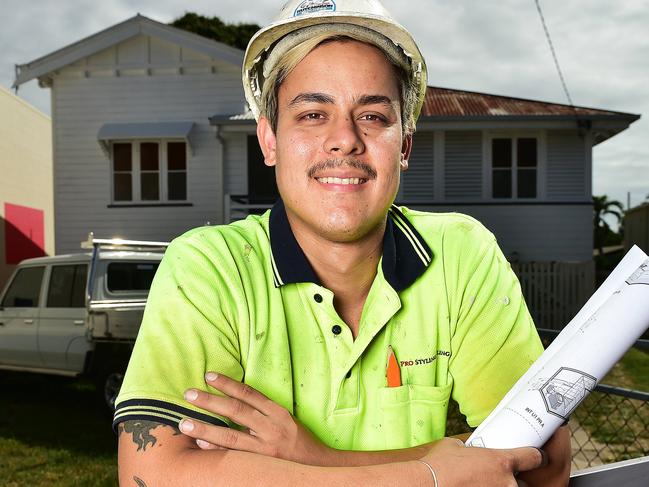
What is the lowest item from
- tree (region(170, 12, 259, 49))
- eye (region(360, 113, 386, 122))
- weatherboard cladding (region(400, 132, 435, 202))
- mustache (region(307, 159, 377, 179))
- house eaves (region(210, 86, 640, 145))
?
mustache (region(307, 159, 377, 179))

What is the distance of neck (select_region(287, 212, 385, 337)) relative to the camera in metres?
1.87

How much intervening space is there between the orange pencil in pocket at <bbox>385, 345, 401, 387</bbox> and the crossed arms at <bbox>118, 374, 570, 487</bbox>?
0.23 m

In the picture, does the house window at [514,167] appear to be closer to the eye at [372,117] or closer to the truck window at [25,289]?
the truck window at [25,289]

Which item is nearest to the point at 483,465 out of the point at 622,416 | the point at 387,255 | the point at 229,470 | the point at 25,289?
the point at 229,470

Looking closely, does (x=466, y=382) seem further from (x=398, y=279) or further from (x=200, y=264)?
(x=200, y=264)

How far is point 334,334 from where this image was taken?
1.75m

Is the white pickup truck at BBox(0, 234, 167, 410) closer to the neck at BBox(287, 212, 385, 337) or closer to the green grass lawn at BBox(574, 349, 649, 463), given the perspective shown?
the green grass lawn at BBox(574, 349, 649, 463)

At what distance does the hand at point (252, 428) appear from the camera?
143 centimetres

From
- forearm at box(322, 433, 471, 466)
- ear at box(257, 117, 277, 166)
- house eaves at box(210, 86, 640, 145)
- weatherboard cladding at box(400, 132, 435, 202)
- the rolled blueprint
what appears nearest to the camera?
the rolled blueprint

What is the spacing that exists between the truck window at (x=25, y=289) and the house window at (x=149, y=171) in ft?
24.5

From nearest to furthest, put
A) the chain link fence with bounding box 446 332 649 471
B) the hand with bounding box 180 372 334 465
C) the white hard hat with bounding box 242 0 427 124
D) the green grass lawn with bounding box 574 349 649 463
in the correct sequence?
the hand with bounding box 180 372 334 465 → the white hard hat with bounding box 242 0 427 124 → the chain link fence with bounding box 446 332 649 471 → the green grass lawn with bounding box 574 349 649 463

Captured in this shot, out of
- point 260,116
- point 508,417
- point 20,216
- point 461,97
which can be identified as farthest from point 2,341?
point 20,216

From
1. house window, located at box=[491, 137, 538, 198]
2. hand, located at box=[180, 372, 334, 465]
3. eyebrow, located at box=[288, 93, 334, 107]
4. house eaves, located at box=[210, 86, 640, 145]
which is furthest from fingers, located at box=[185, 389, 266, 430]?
house window, located at box=[491, 137, 538, 198]

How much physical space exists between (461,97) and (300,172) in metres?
16.7
